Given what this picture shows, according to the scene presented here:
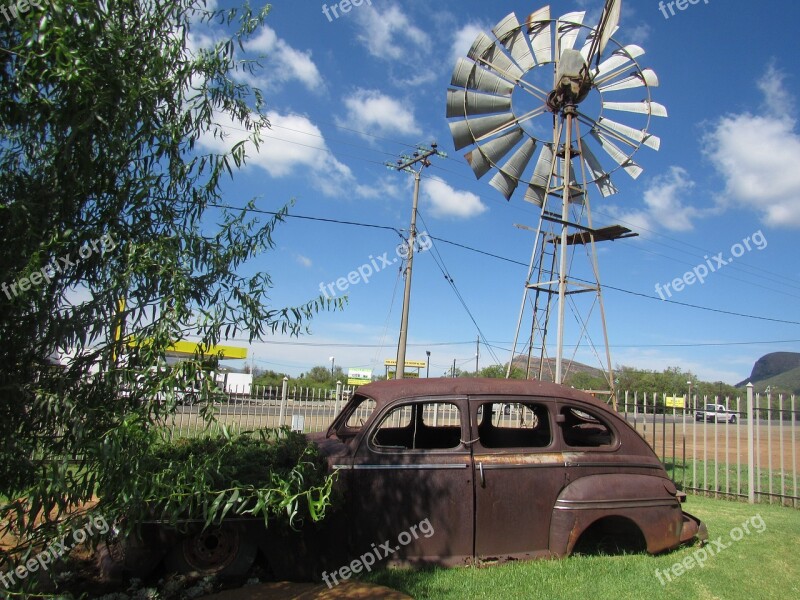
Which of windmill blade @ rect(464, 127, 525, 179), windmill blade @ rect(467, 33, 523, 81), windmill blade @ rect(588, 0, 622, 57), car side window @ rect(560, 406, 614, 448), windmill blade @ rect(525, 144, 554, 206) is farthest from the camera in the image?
windmill blade @ rect(525, 144, 554, 206)

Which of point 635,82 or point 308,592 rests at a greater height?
point 635,82

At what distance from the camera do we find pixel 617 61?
13.4m

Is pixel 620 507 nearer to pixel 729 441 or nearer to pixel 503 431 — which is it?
pixel 503 431

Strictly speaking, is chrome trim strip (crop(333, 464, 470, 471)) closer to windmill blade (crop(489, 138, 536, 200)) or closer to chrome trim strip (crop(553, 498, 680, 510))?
chrome trim strip (crop(553, 498, 680, 510))

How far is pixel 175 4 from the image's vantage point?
3.14 m

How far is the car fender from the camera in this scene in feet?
16.8

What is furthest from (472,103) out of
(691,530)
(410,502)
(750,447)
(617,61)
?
(410,502)

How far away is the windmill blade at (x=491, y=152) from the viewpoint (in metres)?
13.7

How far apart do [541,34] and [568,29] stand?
67cm

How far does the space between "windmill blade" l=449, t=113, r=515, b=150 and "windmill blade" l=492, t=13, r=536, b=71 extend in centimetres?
122

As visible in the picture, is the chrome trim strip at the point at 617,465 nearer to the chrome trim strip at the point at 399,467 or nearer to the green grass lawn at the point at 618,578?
the green grass lawn at the point at 618,578

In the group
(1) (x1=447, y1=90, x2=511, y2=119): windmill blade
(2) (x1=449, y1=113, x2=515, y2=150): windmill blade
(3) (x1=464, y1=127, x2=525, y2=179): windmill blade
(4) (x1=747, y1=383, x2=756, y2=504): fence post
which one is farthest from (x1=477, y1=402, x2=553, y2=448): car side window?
(1) (x1=447, y1=90, x2=511, y2=119): windmill blade

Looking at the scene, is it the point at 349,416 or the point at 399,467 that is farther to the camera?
the point at 349,416

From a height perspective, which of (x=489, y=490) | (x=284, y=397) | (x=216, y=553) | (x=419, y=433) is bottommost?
(x=216, y=553)
